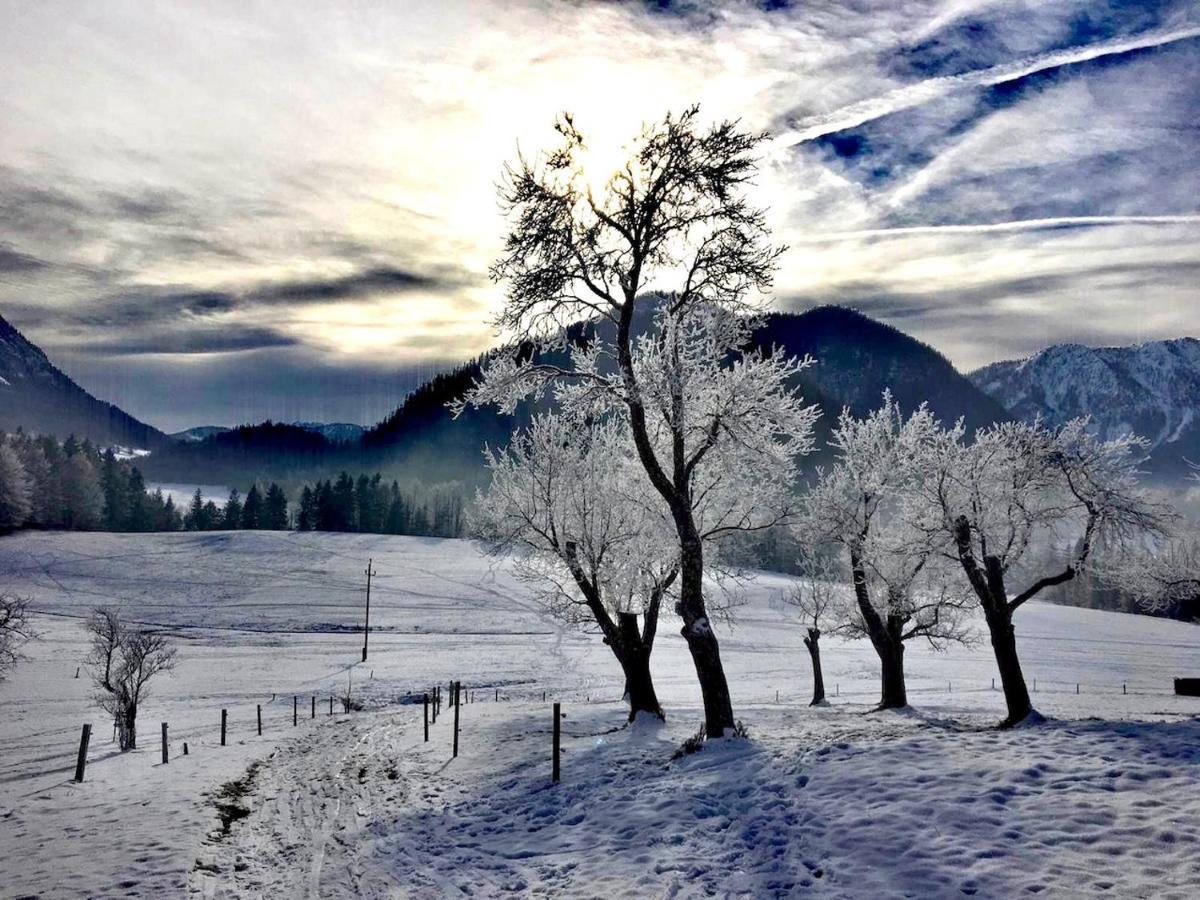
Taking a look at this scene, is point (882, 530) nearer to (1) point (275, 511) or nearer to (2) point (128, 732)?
(2) point (128, 732)

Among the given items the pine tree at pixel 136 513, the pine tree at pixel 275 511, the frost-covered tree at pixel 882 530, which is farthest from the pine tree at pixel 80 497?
the frost-covered tree at pixel 882 530

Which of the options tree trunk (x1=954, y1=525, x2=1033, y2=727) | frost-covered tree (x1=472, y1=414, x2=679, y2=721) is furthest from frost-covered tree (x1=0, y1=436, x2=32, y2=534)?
tree trunk (x1=954, y1=525, x2=1033, y2=727)

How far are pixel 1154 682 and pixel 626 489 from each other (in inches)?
2472

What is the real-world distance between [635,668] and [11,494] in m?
131

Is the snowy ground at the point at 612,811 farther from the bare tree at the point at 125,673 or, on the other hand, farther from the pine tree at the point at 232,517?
the pine tree at the point at 232,517

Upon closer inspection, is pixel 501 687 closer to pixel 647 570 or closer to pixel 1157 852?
pixel 647 570

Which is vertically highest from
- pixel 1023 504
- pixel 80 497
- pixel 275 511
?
pixel 1023 504

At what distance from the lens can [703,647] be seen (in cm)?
1544

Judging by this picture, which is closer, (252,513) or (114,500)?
(114,500)

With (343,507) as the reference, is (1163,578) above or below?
above

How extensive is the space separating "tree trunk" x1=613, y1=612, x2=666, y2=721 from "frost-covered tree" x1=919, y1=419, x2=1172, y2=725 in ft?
32.3

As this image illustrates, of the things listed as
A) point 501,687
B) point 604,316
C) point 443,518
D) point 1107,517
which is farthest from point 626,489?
point 443,518

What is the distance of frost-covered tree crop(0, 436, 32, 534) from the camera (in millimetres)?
111000

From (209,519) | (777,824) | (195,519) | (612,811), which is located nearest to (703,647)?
(612,811)
